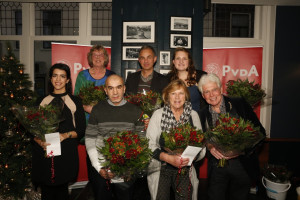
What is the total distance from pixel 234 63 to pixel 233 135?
282 cm

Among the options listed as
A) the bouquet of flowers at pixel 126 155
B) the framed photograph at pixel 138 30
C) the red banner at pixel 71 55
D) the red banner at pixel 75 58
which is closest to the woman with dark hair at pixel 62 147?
the bouquet of flowers at pixel 126 155

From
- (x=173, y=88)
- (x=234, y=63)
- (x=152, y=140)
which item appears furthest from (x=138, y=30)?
(x=152, y=140)

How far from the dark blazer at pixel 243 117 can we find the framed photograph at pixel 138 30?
7.77ft

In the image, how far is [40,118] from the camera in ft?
6.30

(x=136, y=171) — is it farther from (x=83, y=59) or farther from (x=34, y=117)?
(x=83, y=59)

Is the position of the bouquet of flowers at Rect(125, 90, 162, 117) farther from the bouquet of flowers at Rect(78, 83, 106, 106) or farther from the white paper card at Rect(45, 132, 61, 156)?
the white paper card at Rect(45, 132, 61, 156)

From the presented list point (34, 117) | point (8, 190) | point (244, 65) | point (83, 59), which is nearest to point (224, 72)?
point (244, 65)

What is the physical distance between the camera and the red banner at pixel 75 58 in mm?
3891

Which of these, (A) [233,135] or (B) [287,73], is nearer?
(A) [233,135]

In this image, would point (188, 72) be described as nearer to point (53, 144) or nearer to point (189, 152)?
point (189, 152)

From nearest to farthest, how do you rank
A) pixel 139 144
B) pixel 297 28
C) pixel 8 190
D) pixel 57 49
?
pixel 139 144
pixel 8 190
pixel 57 49
pixel 297 28

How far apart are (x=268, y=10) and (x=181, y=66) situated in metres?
3.05

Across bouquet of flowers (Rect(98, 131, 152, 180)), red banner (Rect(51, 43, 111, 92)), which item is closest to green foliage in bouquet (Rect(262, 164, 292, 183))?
bouquet of flowers (Rect(98, 131, 152, 180))

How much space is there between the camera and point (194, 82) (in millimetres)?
2797
